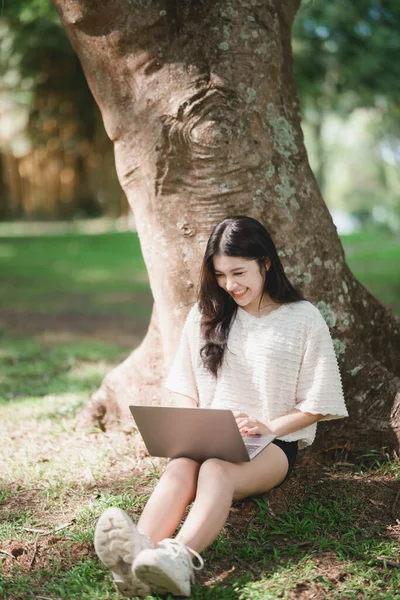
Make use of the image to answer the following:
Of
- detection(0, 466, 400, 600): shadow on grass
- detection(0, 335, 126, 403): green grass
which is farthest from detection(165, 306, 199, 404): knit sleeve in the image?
detection(0, 335, 126, 403): green grass

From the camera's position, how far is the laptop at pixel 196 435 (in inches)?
111

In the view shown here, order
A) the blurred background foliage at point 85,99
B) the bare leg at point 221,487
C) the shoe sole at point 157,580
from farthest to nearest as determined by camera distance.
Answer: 1. the blurred background foliage at point 85,99
2. the bare leg at point 221,487
3. the shoe sole at point 157,580

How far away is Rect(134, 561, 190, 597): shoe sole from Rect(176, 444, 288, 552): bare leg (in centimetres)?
17

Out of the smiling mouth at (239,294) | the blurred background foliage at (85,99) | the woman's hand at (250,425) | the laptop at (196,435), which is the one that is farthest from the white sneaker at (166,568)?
the blurred background foliage at (85,99)

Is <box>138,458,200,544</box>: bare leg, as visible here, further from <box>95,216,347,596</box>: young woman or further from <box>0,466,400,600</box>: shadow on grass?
<box>0,466,400,600</box>: shadow on grass

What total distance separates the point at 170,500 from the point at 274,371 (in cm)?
79

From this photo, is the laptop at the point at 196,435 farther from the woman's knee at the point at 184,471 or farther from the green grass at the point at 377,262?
the green grass at the point at 377,262

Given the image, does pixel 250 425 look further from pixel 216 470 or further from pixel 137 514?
pixel 137 514

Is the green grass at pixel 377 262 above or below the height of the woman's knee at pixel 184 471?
above

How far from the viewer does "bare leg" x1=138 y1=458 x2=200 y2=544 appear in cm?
276

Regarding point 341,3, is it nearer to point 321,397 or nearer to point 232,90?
point 232,90

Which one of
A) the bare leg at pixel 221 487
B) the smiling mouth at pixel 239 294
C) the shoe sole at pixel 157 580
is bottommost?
the shoe sole at pixel 157 580

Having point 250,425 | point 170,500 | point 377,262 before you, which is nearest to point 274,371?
point 250,425

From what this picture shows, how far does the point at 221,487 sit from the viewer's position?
9.23 ft
